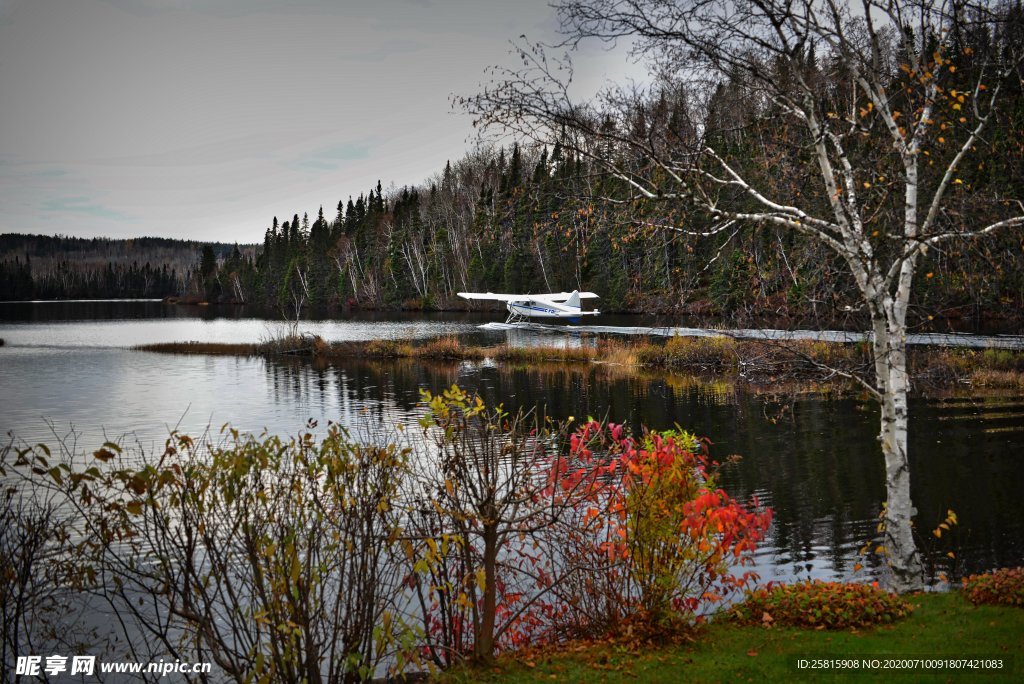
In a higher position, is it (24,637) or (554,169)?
(554,169)

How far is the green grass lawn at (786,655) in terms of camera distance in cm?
559

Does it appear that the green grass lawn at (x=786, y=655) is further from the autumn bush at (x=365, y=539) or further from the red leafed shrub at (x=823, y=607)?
the autumn bush at (x=365, y=539)

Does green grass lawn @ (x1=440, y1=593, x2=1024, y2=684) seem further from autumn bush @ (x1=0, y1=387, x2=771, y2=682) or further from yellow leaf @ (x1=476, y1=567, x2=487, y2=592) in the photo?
yellow leaf @ (x1=476, y1=567, x2=487, y2=592)

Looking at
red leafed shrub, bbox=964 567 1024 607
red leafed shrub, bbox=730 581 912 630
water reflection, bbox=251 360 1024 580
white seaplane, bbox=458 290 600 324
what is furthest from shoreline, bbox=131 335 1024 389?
white seaplane, bbox=458 290 600 324

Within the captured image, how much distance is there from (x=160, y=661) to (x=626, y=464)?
517 cm

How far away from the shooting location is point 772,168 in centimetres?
863

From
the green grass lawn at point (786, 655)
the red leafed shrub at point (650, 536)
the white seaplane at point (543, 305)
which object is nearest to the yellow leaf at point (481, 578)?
the green grass lawn at point (786, 655)

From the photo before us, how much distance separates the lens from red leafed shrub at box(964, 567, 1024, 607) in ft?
23.3

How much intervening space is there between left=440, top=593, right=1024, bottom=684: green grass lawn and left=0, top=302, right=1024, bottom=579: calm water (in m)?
2.10

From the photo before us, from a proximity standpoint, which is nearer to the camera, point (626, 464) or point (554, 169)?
point (626, 464)

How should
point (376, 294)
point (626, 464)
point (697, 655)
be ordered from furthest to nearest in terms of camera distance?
point (376, 294) → point (626, 464) → point (697, 655)

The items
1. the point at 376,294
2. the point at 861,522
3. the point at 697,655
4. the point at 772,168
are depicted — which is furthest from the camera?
the point at 376,294

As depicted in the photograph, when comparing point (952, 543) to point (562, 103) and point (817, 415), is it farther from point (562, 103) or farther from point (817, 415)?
point (817, 415)

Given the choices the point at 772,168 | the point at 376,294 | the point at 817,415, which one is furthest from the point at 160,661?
the point at 376,294
